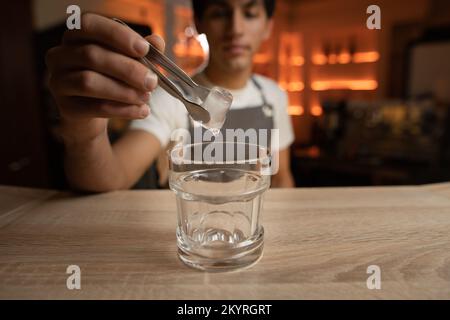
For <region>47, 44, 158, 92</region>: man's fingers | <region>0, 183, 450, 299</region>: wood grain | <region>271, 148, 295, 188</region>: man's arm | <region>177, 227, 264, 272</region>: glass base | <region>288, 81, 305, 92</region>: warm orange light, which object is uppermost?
<region>47, 44, 158, 92</region>: man's fingers

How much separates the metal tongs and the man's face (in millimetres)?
767

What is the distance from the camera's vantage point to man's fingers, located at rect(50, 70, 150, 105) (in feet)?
1.54

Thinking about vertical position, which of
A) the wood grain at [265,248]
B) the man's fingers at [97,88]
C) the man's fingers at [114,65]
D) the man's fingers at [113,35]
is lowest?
the wood grain at [265,248]

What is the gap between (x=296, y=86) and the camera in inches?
185

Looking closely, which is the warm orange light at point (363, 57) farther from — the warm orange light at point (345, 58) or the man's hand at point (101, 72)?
the man's hand at point (101, 72)

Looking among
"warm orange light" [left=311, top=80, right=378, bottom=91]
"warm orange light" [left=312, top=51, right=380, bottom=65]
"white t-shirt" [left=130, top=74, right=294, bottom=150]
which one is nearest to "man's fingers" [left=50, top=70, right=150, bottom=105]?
"white t-shirt" [left=130, top=74, right=294, bottom=150]

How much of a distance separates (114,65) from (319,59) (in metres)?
4.36

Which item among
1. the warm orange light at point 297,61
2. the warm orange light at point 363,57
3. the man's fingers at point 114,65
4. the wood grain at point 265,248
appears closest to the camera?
the wood grain at point 265,248

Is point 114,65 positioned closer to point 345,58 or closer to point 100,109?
point 100,109

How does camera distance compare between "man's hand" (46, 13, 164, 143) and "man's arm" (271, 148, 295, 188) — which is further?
"man's arm" (271, 148, 295, 188)

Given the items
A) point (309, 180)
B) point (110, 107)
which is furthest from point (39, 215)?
point (309, 180)

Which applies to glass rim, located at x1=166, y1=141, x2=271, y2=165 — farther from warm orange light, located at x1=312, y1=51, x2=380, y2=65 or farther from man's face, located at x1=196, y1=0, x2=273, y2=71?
warm orange light, located at x1=312, y1=51, x2=380, y2=65

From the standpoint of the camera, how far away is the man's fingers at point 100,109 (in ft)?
1.62

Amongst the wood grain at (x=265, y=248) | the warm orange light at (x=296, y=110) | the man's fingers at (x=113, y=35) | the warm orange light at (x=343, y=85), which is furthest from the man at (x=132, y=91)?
the warm orange light at (x=296, y=110)
